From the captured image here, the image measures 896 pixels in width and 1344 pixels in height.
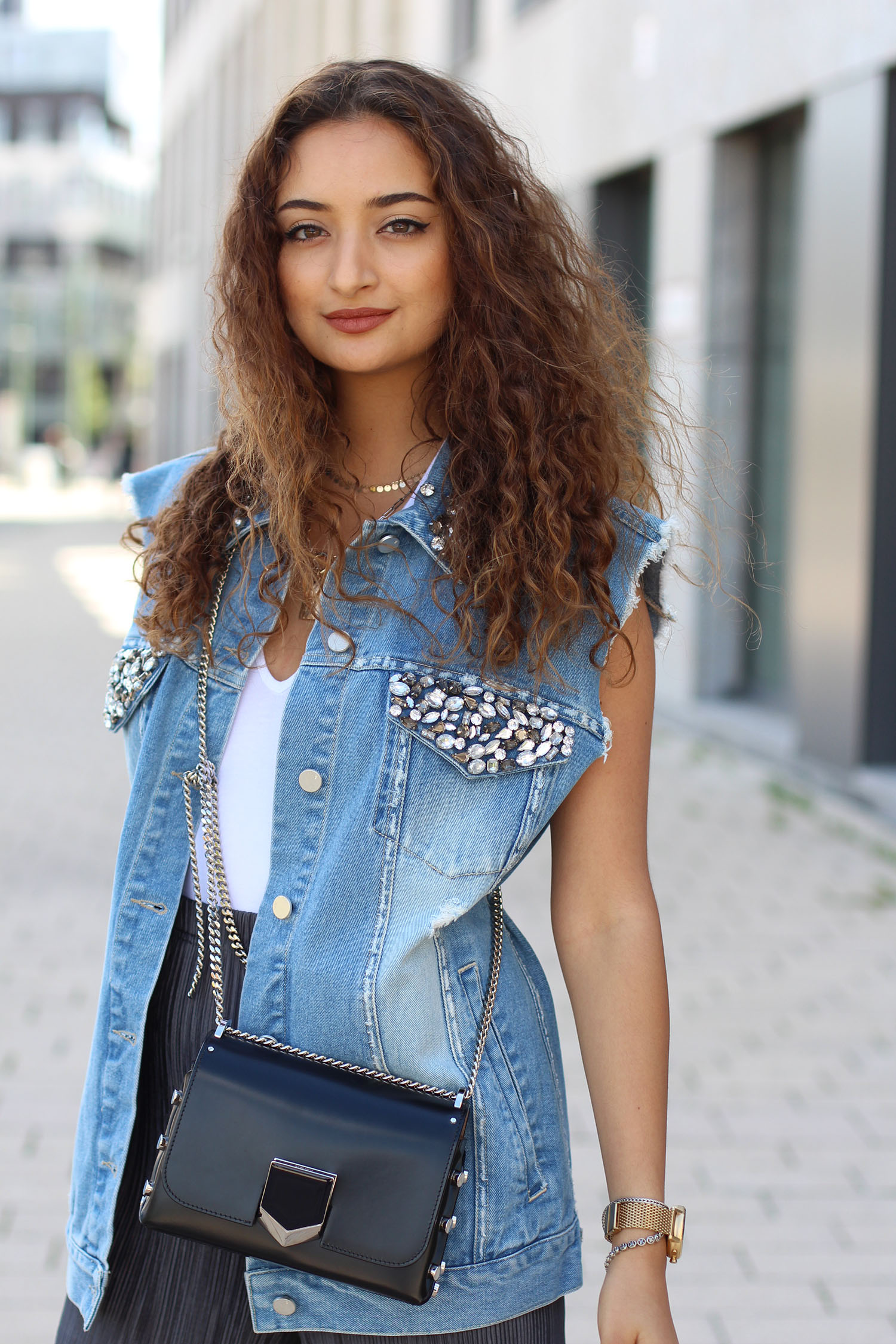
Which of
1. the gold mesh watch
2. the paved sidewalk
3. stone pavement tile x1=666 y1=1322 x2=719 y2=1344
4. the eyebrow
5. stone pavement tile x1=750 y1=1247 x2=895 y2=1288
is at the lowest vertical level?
stone pavement tile x1=666 y1=1322 x2=719 y2=1344

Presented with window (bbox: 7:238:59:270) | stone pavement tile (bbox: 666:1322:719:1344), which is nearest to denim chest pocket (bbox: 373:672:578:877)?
stone pavement tile (bbox: 666:1322:719:1344)

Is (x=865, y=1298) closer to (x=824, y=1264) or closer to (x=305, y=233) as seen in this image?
(x=824, y=1264)

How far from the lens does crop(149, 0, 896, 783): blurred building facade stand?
748cm

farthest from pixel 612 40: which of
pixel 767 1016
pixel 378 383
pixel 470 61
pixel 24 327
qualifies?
pixel 24 327

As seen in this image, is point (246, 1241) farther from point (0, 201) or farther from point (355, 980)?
point (0, 201)

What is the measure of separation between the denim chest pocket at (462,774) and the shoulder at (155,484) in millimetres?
489

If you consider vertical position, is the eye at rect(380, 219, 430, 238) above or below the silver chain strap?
above

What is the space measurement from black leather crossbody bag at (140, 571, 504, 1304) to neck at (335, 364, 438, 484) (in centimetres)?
65

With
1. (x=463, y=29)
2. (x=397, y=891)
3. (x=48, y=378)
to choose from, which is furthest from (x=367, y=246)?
(x=48, y=378)

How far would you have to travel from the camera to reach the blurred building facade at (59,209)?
249 ft

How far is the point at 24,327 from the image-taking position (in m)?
64.4

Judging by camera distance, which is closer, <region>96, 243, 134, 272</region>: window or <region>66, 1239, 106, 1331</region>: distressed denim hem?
<region>66, 1239, 106, 1331</region>: distressed denim hem

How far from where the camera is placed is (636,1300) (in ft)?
5.25

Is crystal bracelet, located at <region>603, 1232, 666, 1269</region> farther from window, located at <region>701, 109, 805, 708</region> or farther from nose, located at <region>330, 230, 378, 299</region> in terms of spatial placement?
window, located at <region>701, 109, 805, 708</region>
